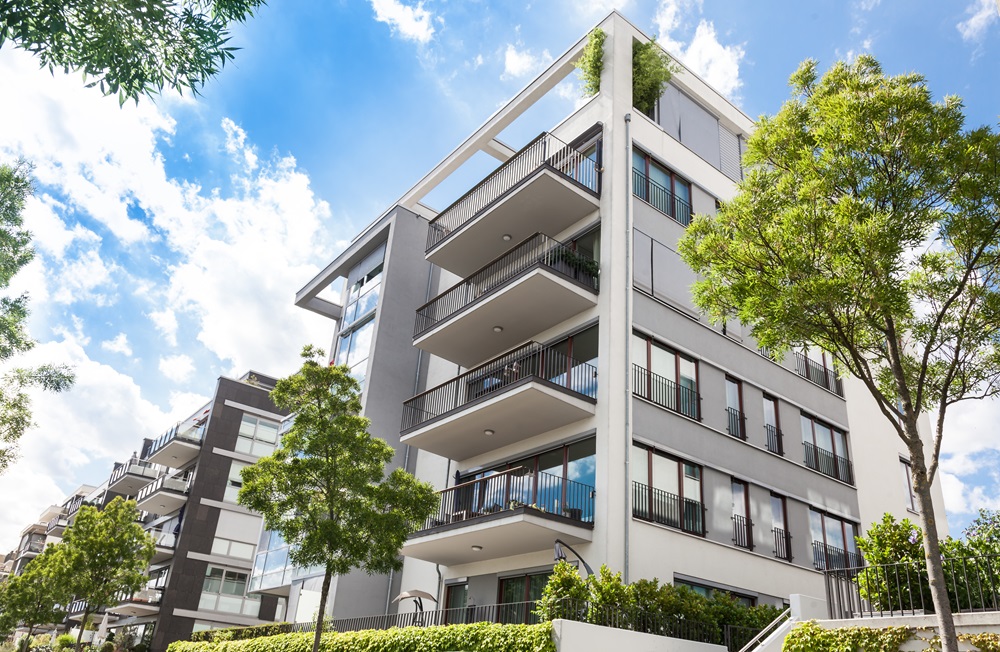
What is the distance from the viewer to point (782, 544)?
71.1ft

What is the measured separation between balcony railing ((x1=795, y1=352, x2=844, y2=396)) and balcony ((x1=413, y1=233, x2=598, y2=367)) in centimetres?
857

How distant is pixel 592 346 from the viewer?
68.1ft

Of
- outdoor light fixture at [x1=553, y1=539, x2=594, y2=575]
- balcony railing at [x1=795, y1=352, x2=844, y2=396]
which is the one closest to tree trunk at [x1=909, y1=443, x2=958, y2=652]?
outdoor light fixture at [x1=553, y1=539, x2=594, y2=575]

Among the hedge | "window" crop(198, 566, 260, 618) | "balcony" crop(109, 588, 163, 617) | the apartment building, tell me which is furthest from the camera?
"window" crop(198, 566, 260, 618)

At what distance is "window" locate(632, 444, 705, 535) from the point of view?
18.7 m

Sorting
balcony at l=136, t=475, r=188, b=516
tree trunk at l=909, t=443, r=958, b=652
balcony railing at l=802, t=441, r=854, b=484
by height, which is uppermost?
balcony at l=136, t=475, r=188, b=516

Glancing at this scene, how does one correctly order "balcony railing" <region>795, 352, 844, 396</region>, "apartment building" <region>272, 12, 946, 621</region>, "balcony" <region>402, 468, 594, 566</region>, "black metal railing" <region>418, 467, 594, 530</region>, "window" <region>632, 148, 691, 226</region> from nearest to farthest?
"balcony" <region>402, 468, 594, 566</region>
"black metal railing" <region>418, 467, 594, 530</region>
"apartment building" <region>272, 12, 946, 621</region>
"window" <region>632, 148, 691, 226</region>
"balcony railing" <region>795, 352, 844, 396</region>

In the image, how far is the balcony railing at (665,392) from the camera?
787 inches

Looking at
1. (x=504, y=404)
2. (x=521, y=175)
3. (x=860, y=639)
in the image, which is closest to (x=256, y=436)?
(x=521, y=175)

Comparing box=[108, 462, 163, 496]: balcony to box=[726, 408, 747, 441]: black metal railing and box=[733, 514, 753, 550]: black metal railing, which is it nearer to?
box=[726, 408, 747, 441]: black metal railing

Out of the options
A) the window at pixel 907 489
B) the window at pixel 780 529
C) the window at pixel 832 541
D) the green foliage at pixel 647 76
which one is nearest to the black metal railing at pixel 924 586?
the window at pixel 780 529

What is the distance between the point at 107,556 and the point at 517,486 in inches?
663

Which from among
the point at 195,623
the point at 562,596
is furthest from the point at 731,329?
the point at 195,623

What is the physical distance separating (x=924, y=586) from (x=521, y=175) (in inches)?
613
